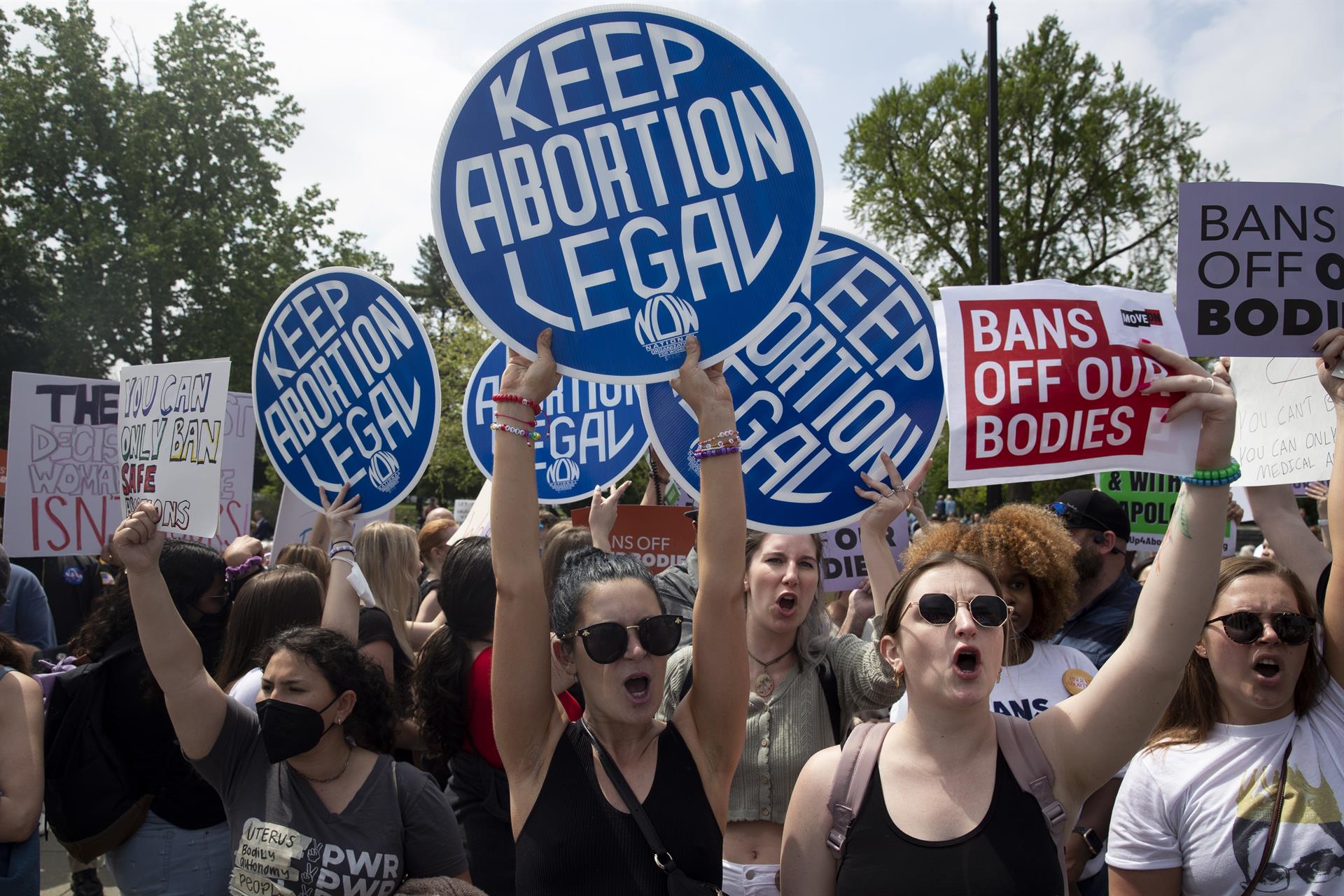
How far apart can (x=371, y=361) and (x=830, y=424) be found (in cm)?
205

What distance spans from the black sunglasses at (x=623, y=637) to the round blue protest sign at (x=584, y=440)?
315 cm

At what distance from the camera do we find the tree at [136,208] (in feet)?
84.3

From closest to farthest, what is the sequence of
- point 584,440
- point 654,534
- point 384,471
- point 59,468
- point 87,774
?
1. point 87,774
2. point 384,471
3. point 654,534
4. point 584,440
5. point 59,468

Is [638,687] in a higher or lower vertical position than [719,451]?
lower

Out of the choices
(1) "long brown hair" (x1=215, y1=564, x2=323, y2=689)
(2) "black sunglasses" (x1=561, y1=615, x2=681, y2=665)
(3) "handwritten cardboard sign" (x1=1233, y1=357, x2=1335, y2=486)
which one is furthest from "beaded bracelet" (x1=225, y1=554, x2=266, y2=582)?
(3) "handwritten cardboard sign" (x1=1233, y1=357, x2=1335, y2=486)

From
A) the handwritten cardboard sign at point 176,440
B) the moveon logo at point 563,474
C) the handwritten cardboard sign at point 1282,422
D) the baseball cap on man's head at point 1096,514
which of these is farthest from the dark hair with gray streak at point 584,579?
the moveon logo at point 563,474

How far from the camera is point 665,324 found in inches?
97.0

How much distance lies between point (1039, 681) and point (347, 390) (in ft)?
9.47

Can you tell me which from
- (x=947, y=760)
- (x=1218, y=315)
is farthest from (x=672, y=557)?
(x=947, y=760)

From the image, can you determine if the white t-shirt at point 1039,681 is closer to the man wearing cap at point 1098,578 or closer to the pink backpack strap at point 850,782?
the man wearing cap at point 1098,578

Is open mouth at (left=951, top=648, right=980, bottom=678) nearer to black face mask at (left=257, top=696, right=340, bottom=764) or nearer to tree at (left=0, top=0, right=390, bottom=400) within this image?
black face mask at (left=257, top=696, right=340, bottom=764)

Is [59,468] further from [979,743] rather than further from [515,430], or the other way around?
[979,743]

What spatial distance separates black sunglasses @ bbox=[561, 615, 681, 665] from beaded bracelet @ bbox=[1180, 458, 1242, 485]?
1110 millimetres

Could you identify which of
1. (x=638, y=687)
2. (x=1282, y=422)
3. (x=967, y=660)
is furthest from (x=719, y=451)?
(x=1282, y=422)
